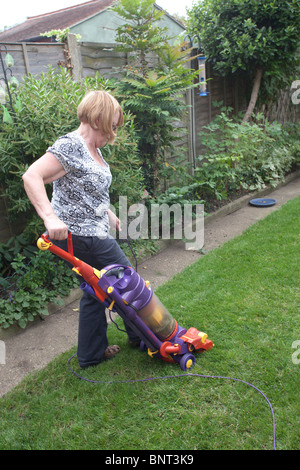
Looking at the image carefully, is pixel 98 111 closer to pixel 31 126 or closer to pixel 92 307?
pixel 92 307

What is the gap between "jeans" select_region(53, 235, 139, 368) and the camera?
2.34 m

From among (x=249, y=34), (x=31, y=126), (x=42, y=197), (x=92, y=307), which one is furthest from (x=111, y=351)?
(x=249, y=34)

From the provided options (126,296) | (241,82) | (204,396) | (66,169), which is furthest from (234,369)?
(241,82)

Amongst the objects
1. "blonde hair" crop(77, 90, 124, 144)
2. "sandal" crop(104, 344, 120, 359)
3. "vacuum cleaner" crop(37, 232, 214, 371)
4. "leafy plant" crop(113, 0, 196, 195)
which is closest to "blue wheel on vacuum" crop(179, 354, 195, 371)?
"vacuum cleaner" crop(37, 232, 214, 371)

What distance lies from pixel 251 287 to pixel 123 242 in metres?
1.48

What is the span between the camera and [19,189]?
3375 mm

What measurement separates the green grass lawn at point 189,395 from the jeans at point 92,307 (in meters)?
0.11

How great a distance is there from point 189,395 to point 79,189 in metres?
1.32

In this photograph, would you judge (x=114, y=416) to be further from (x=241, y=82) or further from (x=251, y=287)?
(x=241, y=82)

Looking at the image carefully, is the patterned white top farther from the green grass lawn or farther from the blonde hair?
the green grass lawn

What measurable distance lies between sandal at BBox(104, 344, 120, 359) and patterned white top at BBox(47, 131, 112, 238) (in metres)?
0.82

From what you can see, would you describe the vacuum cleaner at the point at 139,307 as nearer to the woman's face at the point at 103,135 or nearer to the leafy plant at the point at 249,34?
the woman's face at the point at 103,135

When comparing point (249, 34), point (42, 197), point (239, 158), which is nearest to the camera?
point (42, 197)

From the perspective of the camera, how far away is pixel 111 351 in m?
2.67
